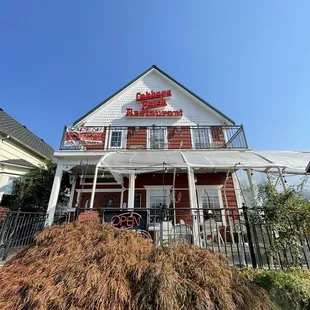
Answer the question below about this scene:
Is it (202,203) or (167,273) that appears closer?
(167,273)

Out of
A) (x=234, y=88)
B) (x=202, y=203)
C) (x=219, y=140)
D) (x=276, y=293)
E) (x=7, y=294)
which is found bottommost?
(x=276, y=293)

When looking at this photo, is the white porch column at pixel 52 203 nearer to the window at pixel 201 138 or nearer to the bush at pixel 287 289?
the bush at pixel 287 289

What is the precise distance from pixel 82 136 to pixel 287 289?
8361 mm

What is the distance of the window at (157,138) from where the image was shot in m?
9.93

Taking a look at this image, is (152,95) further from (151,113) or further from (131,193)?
(131,193)

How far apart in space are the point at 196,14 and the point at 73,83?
8975 mm

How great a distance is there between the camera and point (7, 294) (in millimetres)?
1853

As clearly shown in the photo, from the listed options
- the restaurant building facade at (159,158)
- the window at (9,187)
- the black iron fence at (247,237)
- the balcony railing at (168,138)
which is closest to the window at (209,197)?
the restaurant building facade at (159,158)

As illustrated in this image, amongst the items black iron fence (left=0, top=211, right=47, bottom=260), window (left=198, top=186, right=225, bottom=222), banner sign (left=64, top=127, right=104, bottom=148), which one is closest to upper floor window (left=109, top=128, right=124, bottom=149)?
banner sign (left=64, top=127, right=104, bottom=148)

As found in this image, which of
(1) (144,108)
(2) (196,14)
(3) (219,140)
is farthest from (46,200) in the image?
(2) (196,14)

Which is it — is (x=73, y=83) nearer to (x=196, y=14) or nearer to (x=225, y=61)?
(x=196, y=14)

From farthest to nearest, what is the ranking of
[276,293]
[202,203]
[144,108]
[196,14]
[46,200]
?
[144,108] < [46,200] < [202,203] < [196,14] < [276,293]

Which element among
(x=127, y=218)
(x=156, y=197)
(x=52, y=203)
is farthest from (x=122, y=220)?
(x=156, y=197)

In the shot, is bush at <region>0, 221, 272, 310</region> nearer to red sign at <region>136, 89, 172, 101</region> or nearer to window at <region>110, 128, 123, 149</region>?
window at <region>110, 128, 123, 149</region>
